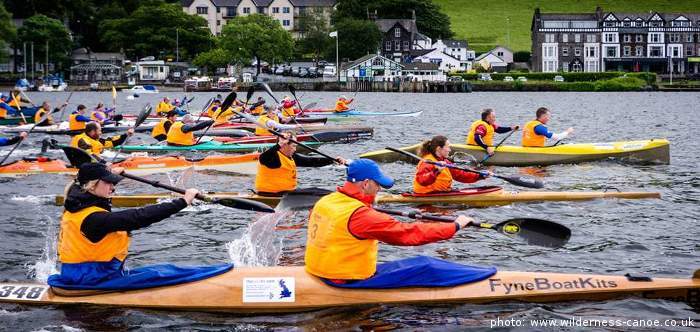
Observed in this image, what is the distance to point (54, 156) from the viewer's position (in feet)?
106

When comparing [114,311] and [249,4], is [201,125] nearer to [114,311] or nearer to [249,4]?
[114,311]

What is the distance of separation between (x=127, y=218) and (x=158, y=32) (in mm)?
130282

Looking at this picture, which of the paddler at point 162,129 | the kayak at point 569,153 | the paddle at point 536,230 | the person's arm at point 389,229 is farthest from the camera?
the paddler at point 162,129

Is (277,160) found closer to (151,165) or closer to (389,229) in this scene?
(389,229)

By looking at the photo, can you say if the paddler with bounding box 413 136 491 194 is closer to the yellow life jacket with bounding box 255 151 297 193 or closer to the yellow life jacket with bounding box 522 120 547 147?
the yellow life jacket with bounding box 255 151 297 193

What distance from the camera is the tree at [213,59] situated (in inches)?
4929

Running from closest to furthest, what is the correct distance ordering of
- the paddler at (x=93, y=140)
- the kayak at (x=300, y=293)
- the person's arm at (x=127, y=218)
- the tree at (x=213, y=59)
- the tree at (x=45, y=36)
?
the person's arm at (x=127, y=218) → the kayak at (x=300, y=293) → the paddler at (x=93, y=140) → the tree at (x=213, y=59) → the tree at (x=45, y=36)

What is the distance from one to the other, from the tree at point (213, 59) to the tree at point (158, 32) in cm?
696

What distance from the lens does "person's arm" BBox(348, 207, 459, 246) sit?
9.70m

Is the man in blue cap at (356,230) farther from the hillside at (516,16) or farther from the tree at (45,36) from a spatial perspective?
the hillside at (516,16)

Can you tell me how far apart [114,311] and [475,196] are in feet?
30.6

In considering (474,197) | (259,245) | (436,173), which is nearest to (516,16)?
(474,197)

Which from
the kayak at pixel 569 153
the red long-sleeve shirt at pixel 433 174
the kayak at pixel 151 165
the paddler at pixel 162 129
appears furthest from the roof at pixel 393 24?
the red long-sleeve shirt at pixel 433 174

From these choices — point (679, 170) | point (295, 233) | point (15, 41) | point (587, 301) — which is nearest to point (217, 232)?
point (295, 233)
